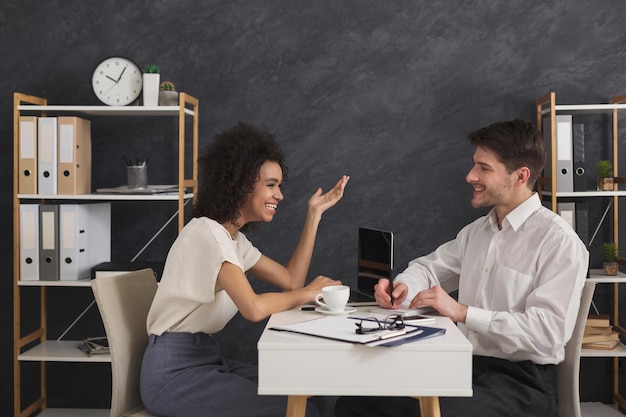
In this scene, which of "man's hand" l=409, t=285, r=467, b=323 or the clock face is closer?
"man's hand" l=409, t=285, r=467, b=323

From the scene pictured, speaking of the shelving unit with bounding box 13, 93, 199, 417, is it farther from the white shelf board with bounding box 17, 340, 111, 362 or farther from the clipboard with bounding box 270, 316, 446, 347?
the clipboard with bounding box 270, 316, 446, 347

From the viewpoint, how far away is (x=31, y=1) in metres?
3.83

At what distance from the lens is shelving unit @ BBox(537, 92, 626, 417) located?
136 inches

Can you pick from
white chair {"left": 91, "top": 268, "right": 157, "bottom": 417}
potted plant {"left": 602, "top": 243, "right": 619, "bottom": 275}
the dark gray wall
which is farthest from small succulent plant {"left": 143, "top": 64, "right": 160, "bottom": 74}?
potted plant {"left": 602, "top": 243, "right": 619, "bottom": 275}

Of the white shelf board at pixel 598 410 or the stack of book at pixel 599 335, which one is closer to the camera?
the stack of book at pixel 599 335

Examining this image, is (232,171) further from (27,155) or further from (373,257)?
(27,155)

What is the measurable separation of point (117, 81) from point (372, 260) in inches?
65.4

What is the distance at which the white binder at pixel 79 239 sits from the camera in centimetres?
349

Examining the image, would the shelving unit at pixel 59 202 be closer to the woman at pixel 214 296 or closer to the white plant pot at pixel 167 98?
the white plant pot at pixel 167 98

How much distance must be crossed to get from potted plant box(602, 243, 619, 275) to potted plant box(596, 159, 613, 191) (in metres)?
0.25

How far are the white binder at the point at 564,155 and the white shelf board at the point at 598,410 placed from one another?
0.99 metres

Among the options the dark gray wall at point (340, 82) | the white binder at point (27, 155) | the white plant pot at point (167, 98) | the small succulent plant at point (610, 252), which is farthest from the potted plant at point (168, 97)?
the small succulent plant at point (610, 252)

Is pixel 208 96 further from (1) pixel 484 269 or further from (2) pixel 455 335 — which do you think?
(2) pixel 455 335

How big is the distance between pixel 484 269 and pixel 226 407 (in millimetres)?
901
